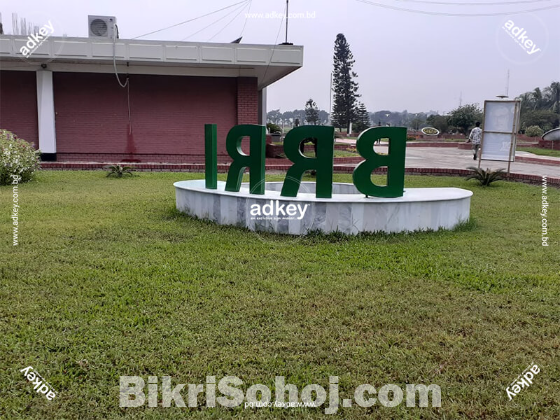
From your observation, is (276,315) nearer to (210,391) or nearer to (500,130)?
(210,391)

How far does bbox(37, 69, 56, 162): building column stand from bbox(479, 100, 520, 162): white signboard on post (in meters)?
13.4

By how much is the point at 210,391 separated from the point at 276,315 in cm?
106

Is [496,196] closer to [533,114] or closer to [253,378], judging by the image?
[253,378]

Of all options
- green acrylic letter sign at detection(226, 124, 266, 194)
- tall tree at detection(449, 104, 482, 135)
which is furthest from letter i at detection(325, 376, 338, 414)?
tall tree at detection(449, 104, 482, 135)

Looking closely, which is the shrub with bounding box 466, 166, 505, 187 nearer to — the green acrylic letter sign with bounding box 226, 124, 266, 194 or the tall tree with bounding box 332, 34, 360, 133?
the green acrylic letter sign with bounding box 226, 124, 266, 194

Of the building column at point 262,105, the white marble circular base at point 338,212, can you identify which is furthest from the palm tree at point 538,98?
the white marble circular base at point 338,212

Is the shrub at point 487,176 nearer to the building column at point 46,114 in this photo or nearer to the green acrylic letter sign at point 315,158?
the green acrylic letter sign at point 315,158

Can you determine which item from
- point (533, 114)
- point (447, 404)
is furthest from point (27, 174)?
point (533, 114)

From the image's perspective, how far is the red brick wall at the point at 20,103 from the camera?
16.2 metres

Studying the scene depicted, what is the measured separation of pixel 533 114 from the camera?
2164 inches

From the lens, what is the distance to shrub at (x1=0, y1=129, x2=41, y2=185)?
10641 mm

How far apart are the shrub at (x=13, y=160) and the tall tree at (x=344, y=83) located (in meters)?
43.3

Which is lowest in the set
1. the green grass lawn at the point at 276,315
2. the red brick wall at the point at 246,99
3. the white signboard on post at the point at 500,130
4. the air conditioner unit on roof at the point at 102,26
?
the green grass lawn at the point at 276,315

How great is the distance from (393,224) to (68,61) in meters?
13.1
